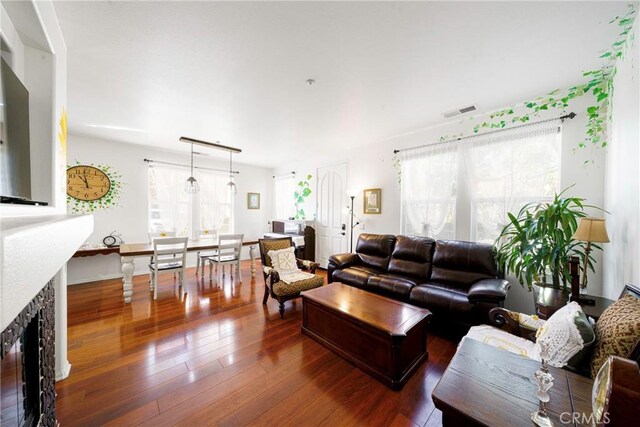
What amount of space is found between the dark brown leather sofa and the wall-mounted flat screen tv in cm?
305

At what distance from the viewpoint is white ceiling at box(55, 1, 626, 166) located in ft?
4.93

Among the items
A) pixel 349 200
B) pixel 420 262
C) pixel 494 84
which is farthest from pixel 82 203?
pixel 494 84

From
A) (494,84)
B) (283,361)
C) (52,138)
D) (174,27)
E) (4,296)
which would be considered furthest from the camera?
(494,84)

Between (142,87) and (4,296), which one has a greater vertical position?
(142,87)

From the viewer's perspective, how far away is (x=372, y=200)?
14.0 ft

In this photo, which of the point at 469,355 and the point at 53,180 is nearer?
the point at 469,355

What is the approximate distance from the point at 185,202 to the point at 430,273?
511 cm

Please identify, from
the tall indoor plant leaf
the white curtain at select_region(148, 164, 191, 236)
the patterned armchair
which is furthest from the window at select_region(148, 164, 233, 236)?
the tall indoor plant leaf

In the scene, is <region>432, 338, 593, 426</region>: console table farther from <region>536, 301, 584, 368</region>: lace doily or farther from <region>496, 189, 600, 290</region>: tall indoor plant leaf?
<region>496, 189, 600, 290</region>: tall indoor plant leaf

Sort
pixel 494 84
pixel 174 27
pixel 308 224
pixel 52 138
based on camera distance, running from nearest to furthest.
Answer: pixel 52 138, pixel 174 27, pixel 494 84, pixel 308 224

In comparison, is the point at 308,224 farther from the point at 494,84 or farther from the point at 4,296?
the point at 4,296

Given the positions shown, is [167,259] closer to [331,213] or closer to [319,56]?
[331,213]

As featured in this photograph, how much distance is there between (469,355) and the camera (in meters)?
1.28

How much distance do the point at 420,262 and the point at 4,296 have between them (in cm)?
351
